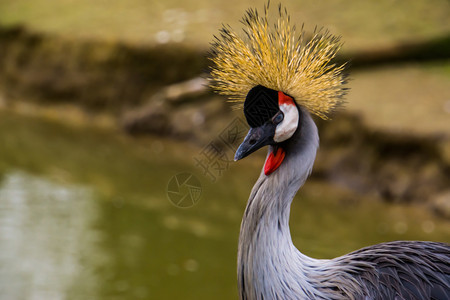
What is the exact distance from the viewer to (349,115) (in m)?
5.07

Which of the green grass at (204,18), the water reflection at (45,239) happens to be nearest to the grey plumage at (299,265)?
the water reflection at (45,239)

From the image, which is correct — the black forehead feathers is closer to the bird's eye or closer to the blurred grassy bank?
the bird's eye

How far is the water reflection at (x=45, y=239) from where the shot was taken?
3.38m

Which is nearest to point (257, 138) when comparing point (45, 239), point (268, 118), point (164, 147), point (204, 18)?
point (268, 118)

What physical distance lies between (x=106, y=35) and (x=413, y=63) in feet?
9.06

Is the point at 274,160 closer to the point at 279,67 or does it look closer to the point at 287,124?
the point at 287,124

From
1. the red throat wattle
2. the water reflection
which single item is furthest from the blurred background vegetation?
the red throat wattle

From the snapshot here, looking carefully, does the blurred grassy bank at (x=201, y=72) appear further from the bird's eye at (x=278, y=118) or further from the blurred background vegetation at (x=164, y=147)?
the bird's eye at (x=278, y=118)

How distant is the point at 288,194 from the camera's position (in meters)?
1.90

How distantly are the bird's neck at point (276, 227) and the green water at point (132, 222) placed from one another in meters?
1.54

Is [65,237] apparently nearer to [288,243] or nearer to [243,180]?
[243,180]

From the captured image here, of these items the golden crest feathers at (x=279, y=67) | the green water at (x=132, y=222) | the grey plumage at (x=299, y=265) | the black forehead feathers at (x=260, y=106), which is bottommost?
the grey plumage at (x=299, y=265)

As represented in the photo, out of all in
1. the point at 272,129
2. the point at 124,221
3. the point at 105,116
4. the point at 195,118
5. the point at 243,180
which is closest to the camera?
the point at 272,129

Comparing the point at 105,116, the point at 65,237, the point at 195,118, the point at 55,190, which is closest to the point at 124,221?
the point at 65,237
